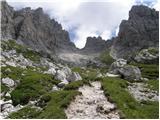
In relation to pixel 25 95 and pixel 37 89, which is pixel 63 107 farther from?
pixel 37 89

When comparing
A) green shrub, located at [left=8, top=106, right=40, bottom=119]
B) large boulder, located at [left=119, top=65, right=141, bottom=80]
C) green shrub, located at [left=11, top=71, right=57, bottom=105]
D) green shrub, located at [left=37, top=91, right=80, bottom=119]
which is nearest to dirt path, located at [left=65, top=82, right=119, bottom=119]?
green shrub, located at [left=37, top=91, right=80, bottom=119]

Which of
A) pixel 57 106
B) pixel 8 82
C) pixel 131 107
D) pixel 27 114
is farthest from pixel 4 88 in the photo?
pixel 131 107

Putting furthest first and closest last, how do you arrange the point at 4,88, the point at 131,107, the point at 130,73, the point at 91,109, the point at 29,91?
the point at 130,73 < the point at 4,88 < the point at 29,91 < the point at 131,107 < the point at 91,109

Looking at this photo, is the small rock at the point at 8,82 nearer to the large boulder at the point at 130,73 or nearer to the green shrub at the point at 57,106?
the green shrub at the point at 57,106

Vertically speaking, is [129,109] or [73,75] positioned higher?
[73,75]

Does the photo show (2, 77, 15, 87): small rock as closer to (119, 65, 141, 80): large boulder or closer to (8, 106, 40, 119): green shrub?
(119, 65, 141, 80): large boulder

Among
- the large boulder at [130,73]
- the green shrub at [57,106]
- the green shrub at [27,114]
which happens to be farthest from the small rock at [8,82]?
the green shrub at [27,114]

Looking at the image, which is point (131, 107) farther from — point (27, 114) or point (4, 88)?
point (4, 88)

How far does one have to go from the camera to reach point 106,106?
116 feet

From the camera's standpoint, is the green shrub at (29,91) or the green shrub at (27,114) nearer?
the green shrub at (27,114)

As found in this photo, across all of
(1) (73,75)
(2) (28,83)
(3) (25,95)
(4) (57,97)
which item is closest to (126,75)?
(1) (73,75)

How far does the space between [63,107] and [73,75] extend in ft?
111

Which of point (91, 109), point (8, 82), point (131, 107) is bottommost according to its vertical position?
point (131, 107)

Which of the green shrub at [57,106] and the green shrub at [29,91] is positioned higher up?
the green shrub at [29,91]
